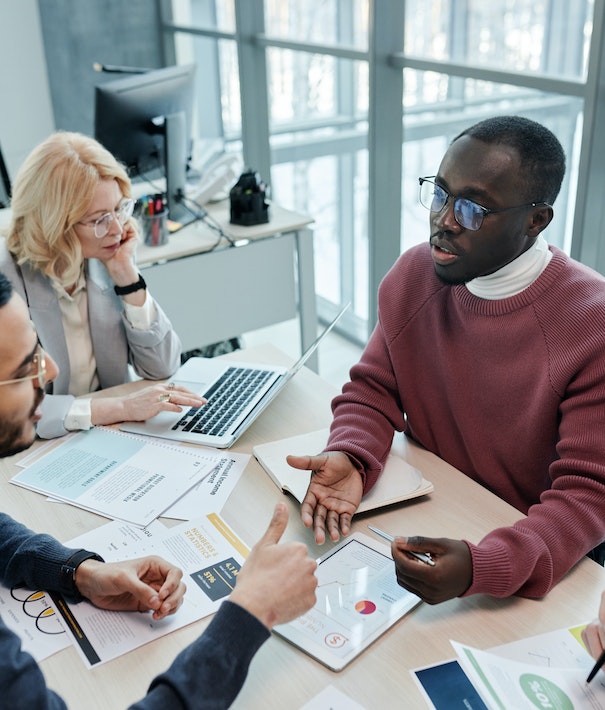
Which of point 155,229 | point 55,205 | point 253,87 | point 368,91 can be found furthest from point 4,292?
point 253,87

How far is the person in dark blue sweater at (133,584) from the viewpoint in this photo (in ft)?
2.89

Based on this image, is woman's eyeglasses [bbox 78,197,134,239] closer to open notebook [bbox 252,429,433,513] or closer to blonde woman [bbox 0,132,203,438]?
blonde woman [bbox 0,132,203,438]

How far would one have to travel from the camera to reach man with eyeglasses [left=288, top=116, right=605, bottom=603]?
1137 mm

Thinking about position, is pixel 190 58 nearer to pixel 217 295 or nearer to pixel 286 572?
pixel 217 295

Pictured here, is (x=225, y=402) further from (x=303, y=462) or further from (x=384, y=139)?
(x=384, y=139)

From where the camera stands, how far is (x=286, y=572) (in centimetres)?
101

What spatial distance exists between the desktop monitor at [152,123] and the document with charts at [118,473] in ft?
4.22

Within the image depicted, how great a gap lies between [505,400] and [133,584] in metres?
0.72

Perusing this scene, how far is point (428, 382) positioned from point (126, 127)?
5.01 ft

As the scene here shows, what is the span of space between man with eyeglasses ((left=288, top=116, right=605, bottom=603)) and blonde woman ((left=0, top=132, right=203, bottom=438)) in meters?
0.62

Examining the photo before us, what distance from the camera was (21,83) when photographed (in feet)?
13.3

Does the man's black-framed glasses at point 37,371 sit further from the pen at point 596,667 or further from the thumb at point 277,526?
the pen at point 596,667

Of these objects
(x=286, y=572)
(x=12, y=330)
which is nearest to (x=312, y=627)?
(x=286, y=572)

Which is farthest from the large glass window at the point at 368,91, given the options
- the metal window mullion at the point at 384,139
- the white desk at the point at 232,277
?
the white desk at the point at 232,277
